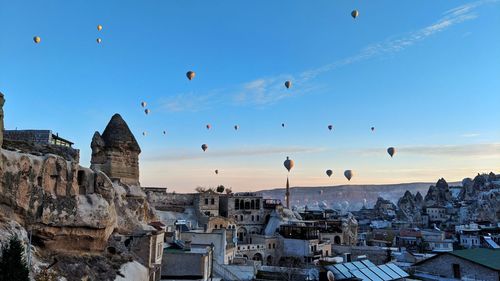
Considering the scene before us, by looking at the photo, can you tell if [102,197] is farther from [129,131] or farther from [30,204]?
[129,131]

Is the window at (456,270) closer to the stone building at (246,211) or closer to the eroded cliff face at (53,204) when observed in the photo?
the eroded cliff face at (53,204)

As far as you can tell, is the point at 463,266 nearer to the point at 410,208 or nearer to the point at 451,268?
the point at 451,268

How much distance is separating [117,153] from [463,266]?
2957cm

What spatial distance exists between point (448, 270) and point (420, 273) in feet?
6.52

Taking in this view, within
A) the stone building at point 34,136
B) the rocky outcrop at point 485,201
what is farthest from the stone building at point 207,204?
the rocky outcrop at point 485,201

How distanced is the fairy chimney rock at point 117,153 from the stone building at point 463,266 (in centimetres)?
2560

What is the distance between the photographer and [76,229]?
18391 mm

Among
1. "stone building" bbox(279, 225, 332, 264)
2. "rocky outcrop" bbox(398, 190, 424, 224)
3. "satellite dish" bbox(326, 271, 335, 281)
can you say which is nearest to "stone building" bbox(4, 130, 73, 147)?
"satellite dish" bbox(326, 271, 335, 281)

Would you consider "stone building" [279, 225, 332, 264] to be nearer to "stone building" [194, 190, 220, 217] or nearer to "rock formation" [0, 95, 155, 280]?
"stone building" [194, 190, 220, 217]

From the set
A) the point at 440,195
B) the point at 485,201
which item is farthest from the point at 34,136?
the point at 440,195

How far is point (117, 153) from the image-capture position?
38875mm

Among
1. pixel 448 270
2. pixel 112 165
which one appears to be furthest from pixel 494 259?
pixel 112 165

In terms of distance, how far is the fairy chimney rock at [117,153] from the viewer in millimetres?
38062

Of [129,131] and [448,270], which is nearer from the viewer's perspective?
[448,270]
